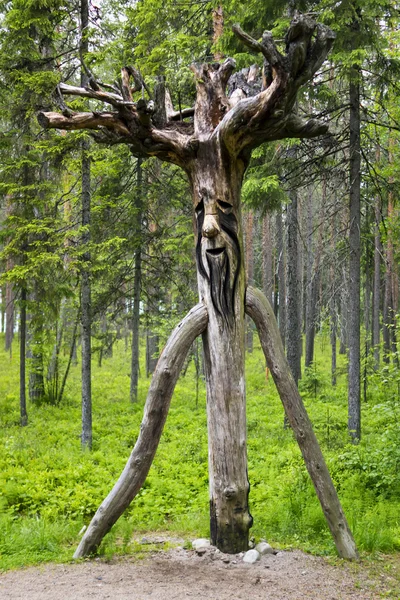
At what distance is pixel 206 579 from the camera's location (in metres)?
5.12

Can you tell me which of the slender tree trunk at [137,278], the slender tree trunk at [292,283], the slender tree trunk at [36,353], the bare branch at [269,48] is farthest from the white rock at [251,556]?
the slender tree trunk at [137,278]

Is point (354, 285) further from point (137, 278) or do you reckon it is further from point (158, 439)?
point (137, 278)

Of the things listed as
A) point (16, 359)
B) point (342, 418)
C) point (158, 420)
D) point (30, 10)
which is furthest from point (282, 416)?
point (16, 359)

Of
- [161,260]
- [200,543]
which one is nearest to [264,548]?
[200,543]

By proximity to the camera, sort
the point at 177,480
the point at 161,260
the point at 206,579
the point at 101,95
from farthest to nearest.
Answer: the point at 161,260 < the point at 177,480 < the point at 101,95 < the point at 206,579

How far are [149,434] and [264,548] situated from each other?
5.82 feet

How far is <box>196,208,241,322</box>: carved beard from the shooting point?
19.6ft

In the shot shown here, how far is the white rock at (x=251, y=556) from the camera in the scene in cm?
557

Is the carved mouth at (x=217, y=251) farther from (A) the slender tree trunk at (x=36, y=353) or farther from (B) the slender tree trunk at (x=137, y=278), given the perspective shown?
(B) the slender tree trunk at (x=137, y=278)

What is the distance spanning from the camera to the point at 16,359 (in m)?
28.8

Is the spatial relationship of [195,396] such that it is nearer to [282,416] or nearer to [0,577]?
[282,416]

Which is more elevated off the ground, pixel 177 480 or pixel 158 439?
pixel 158 439

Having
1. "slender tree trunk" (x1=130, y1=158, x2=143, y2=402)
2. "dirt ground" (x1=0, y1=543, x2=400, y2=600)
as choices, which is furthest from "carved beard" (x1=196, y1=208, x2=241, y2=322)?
"slender tree trunk" (x1=130, y1=158, x2=143, y2=402)

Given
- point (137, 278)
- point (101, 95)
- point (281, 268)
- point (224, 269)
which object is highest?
point (281, 268)
